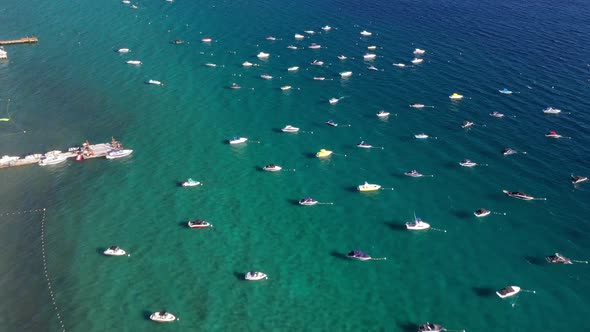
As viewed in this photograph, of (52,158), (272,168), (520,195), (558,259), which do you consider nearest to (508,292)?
(558,259)

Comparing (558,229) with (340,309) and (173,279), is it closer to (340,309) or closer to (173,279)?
(340,309)

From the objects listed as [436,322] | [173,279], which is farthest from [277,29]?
[436,322]

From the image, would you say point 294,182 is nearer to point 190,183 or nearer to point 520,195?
point 190,183

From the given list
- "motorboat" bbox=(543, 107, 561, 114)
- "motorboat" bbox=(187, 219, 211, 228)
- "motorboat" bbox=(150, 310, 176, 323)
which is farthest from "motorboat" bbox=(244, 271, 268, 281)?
"motorboat" bbox=(543, 107, 561, 114)

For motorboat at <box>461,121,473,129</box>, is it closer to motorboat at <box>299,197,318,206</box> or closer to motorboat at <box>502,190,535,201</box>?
motorboat at <box>502,190,535,201</box>

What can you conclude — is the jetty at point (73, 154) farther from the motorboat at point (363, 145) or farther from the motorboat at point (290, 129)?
the motorboat at point (363, 145)

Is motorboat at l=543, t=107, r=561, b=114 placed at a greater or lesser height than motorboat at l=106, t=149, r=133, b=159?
greater
